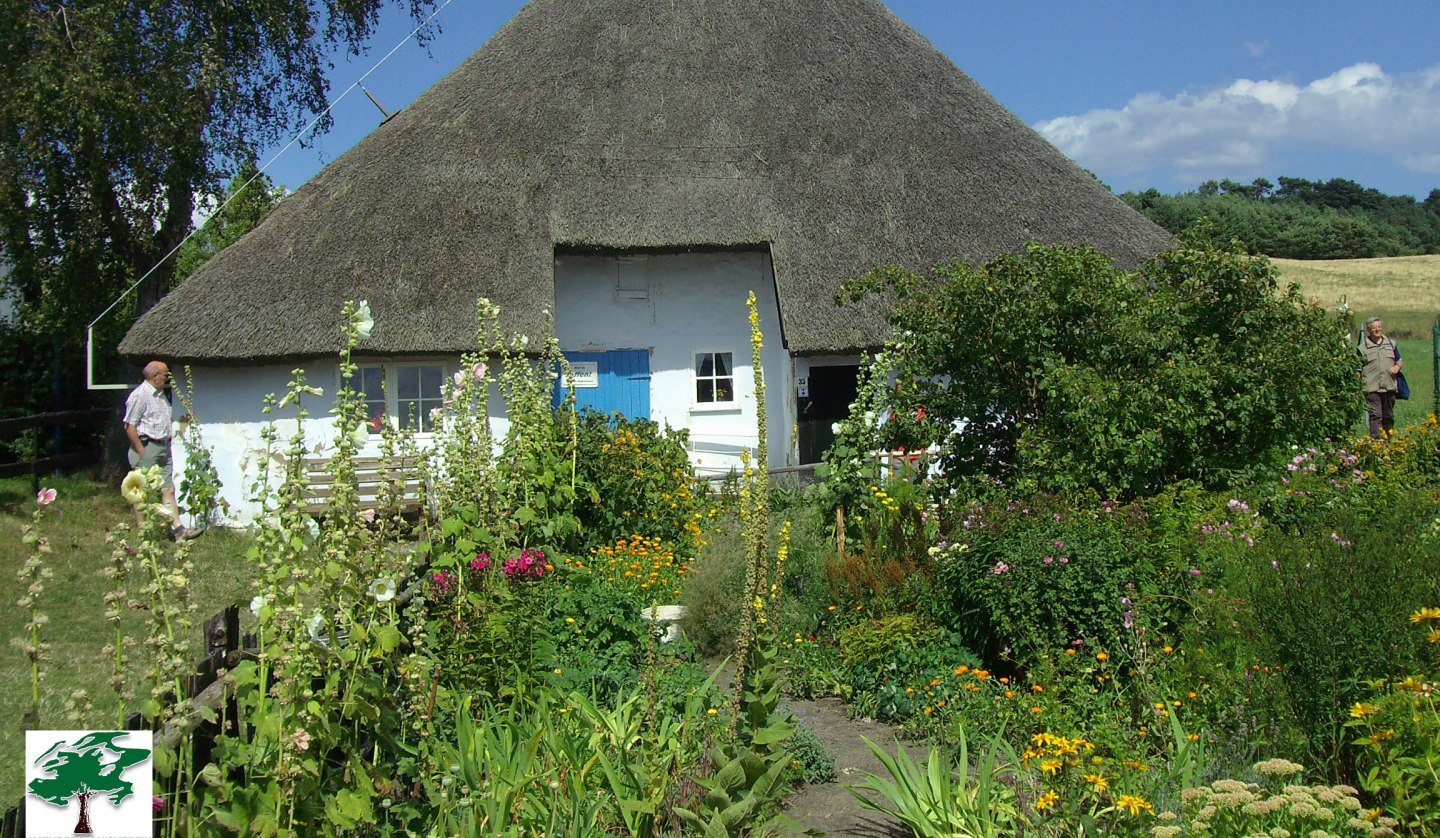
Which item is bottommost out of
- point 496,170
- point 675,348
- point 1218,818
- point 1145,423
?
point 1218,818

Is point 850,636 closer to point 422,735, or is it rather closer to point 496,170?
point 422,735

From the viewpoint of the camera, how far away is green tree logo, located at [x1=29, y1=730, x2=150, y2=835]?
8.54 ft

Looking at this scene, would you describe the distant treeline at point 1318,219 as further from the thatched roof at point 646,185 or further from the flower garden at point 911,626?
the flower garden at point 911,626

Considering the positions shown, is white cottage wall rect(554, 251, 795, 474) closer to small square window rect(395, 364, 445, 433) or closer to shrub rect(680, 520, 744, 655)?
small square window rect(395, 364, 445, 433)

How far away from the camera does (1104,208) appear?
15.7m

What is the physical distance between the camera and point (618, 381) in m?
14.0

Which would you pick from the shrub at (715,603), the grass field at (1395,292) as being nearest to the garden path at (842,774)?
the shrub at (715,603)

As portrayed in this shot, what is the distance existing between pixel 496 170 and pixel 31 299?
9763 millimetres

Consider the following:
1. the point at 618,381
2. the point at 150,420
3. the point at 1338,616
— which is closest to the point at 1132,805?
the point at 1338,616

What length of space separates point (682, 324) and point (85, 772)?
38.5 ft

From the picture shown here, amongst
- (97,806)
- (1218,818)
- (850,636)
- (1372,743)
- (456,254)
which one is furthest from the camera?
(456,254)

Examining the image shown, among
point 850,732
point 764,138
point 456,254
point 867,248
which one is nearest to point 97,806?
point 850,732

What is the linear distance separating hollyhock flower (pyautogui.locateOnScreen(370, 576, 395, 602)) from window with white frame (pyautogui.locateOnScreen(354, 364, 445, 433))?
9.96 metres

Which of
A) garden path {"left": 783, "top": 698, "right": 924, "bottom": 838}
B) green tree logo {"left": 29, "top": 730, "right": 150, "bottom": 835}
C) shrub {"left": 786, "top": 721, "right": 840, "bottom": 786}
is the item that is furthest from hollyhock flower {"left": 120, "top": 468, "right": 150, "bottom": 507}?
shrub {"left": 786, "top": 721, "right": 840, "bottom": 786}
